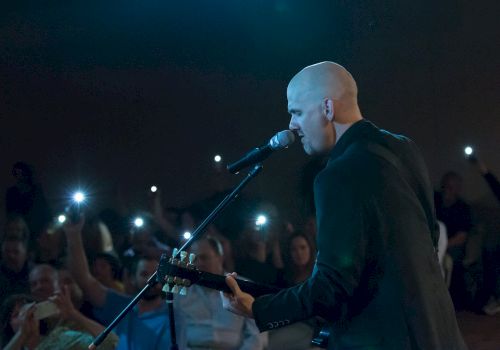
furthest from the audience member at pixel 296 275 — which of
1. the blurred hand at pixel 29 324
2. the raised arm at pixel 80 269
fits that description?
the blurred hand at pixel 29 324

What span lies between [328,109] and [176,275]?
58 centimetres

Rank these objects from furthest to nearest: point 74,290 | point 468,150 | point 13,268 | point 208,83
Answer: point 208,83 → point 468,150 → point 13,268 → point 74,290

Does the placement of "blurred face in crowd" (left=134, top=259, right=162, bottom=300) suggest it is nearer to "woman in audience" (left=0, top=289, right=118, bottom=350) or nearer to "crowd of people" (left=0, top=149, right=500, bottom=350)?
"crowd of people" (left=0, top=149, right=500, bottom=350)

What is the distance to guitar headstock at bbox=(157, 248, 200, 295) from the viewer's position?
5.89ft

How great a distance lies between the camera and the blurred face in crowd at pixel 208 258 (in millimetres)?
3666

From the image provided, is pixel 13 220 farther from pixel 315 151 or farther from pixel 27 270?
pixel 315 151

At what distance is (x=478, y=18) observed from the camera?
600 centimetres

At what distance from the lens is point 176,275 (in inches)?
70.7

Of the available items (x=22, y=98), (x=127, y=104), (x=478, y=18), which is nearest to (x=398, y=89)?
(x=478, y=18)

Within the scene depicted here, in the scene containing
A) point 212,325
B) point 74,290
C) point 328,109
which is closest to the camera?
point 328,109

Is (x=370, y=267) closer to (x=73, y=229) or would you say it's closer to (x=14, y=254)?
(x=73, y=229)

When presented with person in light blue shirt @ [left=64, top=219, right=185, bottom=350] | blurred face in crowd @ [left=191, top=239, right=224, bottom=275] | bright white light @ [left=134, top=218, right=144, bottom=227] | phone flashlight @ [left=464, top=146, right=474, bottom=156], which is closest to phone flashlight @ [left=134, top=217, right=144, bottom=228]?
bright white light @ [left=134, top=218, right=144, bottom=227]

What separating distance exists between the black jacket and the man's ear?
5.0 inches

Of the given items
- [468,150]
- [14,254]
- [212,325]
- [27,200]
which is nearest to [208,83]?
[27,200]
